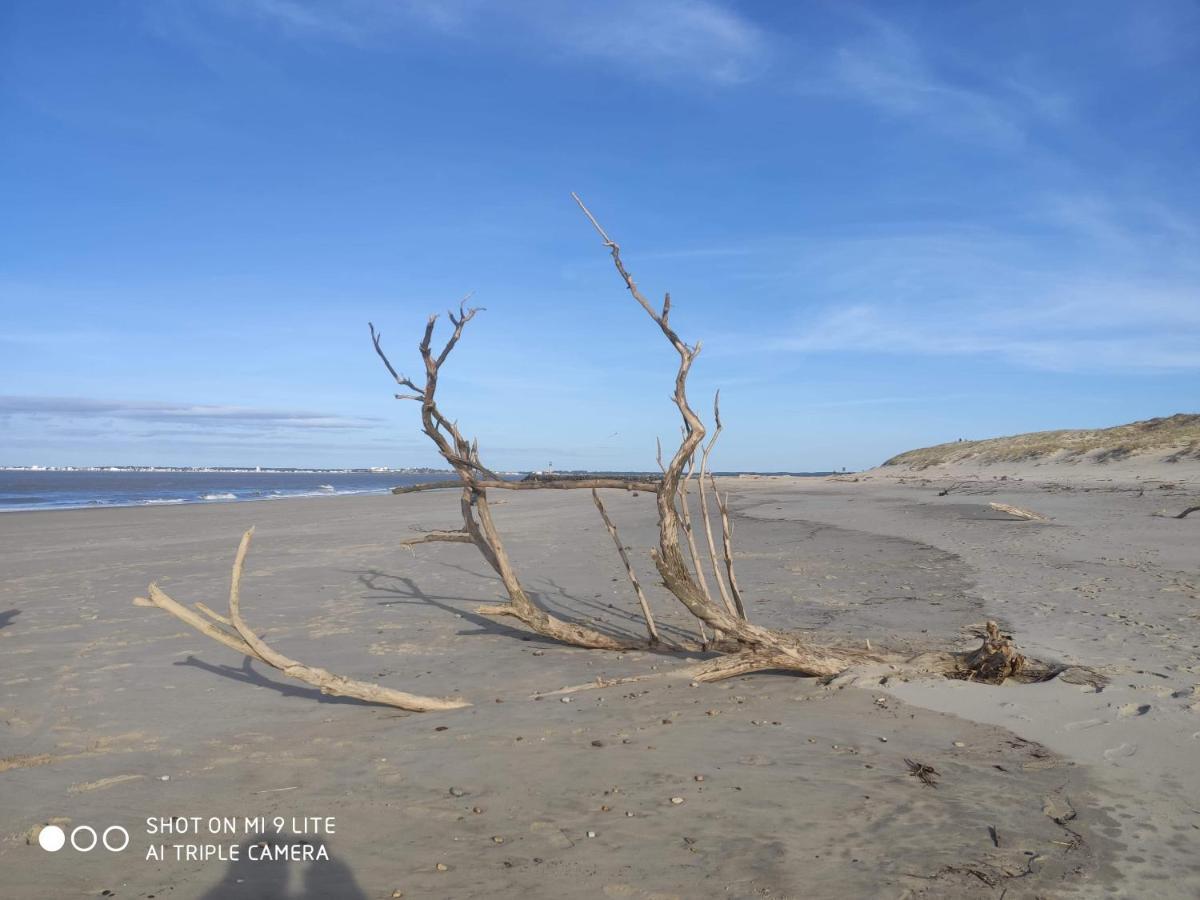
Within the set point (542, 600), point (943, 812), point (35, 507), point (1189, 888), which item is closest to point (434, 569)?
point (542, 600)

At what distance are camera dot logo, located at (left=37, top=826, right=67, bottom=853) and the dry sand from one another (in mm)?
53

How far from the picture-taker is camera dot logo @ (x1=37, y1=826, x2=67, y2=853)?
3.78 meters

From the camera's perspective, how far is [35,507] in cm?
3212

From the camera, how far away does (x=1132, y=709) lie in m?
4.97

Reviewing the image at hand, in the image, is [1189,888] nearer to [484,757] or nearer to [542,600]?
[484,757]

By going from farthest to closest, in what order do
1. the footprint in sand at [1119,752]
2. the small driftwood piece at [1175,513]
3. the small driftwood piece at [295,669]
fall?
the small driftwood piece at [1175,513]
the small driftwood piece at [295,669]
the footprint in sand at [1119,752]

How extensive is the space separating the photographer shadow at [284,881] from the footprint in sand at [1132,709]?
4.59 m

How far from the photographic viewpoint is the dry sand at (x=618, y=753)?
3.38 metres

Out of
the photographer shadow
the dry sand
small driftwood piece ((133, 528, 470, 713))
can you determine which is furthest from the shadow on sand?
the photographer shadow

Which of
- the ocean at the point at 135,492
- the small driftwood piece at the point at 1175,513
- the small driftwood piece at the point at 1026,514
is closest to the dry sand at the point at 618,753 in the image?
the small driftwood piece at the point at 1175,513

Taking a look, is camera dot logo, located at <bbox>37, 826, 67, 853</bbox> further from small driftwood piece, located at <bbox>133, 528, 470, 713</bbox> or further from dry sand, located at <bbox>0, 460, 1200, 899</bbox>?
small driftwood piece, located at <bbox>133, 528, 470, 713</bbox>

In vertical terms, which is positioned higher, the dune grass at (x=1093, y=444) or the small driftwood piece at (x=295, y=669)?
the dune grass at (x=1093, y=444)

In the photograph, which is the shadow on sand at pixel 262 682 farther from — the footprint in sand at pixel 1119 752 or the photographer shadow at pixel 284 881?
the footprint in sand at pixel 1119 752

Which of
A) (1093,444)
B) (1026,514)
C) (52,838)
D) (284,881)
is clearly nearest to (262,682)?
(52,838)
